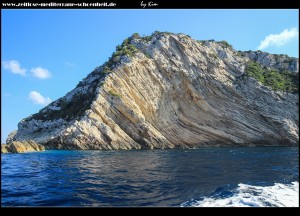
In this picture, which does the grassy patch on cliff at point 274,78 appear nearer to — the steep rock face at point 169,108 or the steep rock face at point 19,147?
the steep rock face at point 169,108

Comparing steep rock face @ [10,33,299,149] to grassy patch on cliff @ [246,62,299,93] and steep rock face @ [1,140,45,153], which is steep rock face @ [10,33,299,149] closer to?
grassy patch on cliff @ [246,62,299,93]

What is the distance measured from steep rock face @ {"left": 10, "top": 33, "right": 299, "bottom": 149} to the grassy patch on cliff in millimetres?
2064

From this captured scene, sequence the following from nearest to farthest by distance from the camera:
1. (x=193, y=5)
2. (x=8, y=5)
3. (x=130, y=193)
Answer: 1. (x=193, y=5)
2. (x=8, y=5)
3. (x=130, y=193)

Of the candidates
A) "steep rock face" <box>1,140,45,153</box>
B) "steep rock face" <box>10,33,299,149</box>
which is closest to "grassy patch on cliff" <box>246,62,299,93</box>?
"steep rock face" <box>10,33,299,149</box>

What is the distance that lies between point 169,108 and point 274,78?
25375 mm

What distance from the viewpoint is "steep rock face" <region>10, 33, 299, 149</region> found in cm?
5259

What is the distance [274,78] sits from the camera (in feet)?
211

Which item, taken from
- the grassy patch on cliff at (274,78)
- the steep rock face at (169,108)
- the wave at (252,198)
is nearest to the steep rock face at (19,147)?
the steep rock face at (169,108)

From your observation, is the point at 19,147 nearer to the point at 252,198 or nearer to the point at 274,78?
the point at 252,198

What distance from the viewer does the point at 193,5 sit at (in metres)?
7.38
